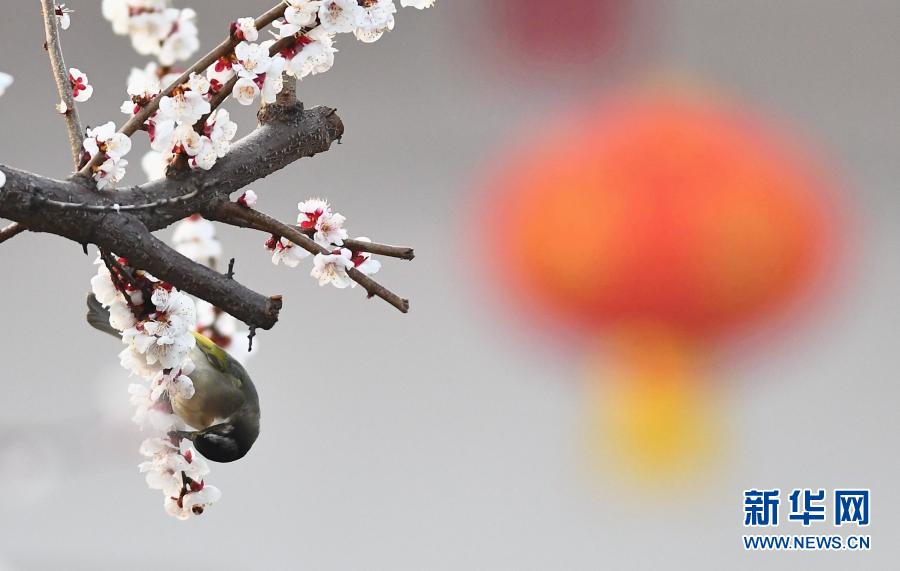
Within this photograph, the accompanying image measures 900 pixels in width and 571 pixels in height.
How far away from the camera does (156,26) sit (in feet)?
2.17

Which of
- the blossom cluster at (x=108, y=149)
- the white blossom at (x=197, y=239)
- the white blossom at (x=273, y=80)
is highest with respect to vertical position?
the white blossom at (x=197, y=239)

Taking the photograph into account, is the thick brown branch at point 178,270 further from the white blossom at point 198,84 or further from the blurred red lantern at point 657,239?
the blurred red lantern at point 657,239

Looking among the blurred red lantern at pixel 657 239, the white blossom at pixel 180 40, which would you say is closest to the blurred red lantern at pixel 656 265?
the blurred red lantern at pixel 657 239

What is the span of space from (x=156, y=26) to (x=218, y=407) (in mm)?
266

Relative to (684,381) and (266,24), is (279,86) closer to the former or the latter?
(266,24)

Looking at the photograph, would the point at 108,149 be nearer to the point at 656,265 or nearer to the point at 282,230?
the point at 282,230

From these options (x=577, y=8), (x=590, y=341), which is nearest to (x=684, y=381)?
(x=590, y=341)

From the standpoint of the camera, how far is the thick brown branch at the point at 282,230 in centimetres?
54

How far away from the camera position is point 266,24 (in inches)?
20.6

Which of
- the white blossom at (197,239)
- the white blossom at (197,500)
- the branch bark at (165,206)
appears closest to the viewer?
the branch bark at (165,206)

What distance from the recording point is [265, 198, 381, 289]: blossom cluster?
54 cm

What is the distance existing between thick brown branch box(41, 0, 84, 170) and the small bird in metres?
0.13

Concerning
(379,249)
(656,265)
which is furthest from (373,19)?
(656,265)

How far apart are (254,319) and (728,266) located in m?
1.27
